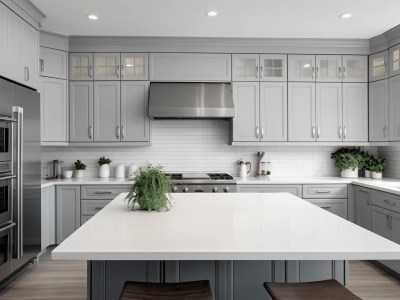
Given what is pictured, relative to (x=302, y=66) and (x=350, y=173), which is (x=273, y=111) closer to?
(x=302, y=66)

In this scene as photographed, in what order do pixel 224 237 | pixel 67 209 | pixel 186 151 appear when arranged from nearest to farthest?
pixel 224 237 → pixel 67 209 → pixel 186 151

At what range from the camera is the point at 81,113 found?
14.9ft

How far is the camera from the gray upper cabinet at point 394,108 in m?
4.18

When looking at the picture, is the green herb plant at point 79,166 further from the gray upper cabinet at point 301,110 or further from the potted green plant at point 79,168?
the gray upper cabinet at point 301,110

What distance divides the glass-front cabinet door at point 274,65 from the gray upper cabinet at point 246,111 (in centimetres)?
23

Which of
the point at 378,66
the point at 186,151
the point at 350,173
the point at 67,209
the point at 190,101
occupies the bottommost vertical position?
the point at 67,209

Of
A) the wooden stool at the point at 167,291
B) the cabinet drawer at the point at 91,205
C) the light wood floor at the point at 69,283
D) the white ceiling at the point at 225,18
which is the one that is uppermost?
the white ceiling at the point at 225,18

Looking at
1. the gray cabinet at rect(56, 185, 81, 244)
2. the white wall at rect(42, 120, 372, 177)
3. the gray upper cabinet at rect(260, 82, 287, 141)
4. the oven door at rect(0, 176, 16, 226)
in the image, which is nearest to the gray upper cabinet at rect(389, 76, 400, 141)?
the white wall at rect(42, 120, 372, 177)

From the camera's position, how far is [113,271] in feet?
6.24

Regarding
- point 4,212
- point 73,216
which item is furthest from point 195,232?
point 73,216

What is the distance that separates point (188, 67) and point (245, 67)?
77 centimetres

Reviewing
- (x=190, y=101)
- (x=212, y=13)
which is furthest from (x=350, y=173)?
(x=212, y=13)

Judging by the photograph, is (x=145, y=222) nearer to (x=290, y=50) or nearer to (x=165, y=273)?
(x=165, y=273)

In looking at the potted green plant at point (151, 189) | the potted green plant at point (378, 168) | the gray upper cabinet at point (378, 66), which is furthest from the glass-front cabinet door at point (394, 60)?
the potted green plant at point (151, 189)
